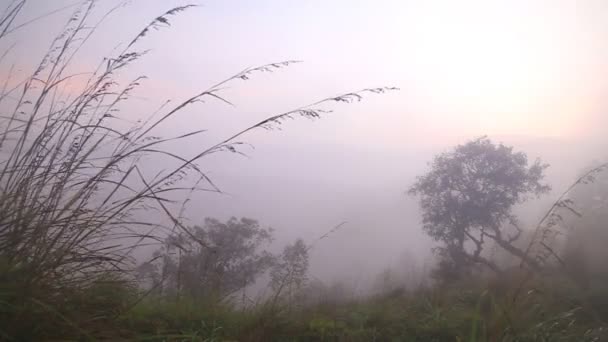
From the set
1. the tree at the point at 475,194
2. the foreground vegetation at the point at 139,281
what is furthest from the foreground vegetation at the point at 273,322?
the tree at the point at 475,194

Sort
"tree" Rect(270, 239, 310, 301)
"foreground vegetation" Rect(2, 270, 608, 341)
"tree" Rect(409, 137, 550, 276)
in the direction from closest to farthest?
"foreground vegetation" Rect(2, 270, 608, 341) < "tree" Rect(270, 239, 310, 301) < "tree" Rect(409, 137, 550, 276)

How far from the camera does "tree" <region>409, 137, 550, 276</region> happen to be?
16.2m

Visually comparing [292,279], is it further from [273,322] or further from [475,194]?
[475,194]

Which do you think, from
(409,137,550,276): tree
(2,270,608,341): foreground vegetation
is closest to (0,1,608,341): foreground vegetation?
(2,270,608,341): foreground vegetation

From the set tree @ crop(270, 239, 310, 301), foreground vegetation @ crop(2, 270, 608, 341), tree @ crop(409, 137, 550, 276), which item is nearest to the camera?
foreground vegetation @ crop(2, 270, 608, 341)

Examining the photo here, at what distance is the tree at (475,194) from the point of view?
1623 cm

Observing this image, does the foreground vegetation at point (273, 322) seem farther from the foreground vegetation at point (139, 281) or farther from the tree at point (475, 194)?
the tree at point (475, 194)

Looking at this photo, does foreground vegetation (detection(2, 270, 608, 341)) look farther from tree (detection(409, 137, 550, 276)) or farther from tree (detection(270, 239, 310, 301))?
tree (detection(409, 137, 550, 276))

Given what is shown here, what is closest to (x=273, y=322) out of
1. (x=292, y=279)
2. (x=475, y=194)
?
(x=292, y=279)

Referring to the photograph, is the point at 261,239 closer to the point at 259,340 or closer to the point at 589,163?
the point at 259,340

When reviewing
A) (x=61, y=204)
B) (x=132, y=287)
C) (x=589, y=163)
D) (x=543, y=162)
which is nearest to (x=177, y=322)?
(x=132, y=287)

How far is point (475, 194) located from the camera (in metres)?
16.4

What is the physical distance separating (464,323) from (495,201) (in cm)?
1507

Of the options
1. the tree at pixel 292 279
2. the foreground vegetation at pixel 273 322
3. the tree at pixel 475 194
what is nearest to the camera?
the foreground vegetation at pixel 273 322
